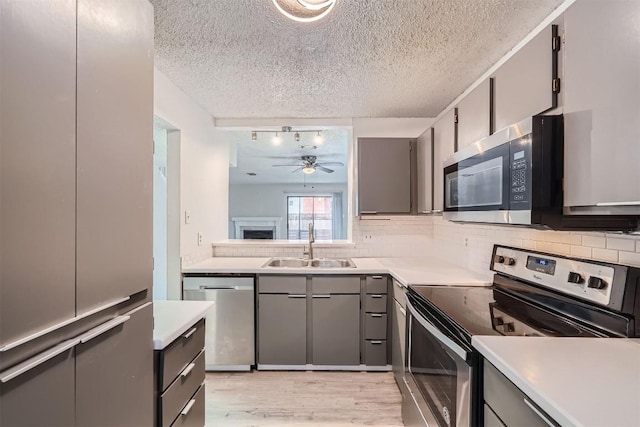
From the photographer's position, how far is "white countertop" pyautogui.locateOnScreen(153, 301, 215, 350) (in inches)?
49.7

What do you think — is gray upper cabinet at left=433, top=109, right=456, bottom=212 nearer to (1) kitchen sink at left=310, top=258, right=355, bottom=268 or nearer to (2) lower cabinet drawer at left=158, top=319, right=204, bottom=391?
(1) kitchen sink at left=310, top=258, right=355, bottom=268

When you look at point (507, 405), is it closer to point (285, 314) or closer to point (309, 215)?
point (285, 314)

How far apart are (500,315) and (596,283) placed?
0.38 metres

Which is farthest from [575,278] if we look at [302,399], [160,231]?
[160,231]

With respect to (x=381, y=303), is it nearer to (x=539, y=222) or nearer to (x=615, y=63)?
(x=539, y=222)

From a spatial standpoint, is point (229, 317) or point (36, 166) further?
point (229, 317)

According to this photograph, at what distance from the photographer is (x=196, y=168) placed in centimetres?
289

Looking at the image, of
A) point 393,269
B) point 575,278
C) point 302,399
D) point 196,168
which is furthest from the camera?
point 196,168

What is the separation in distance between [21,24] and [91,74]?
206mm

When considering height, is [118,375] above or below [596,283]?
below

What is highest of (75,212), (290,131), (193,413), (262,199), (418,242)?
(290,131)

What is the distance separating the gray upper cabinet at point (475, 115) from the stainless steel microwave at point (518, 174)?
167 mm

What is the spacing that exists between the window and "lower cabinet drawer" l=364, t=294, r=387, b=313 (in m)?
5.89

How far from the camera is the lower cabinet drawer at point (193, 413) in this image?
1.43 metres
